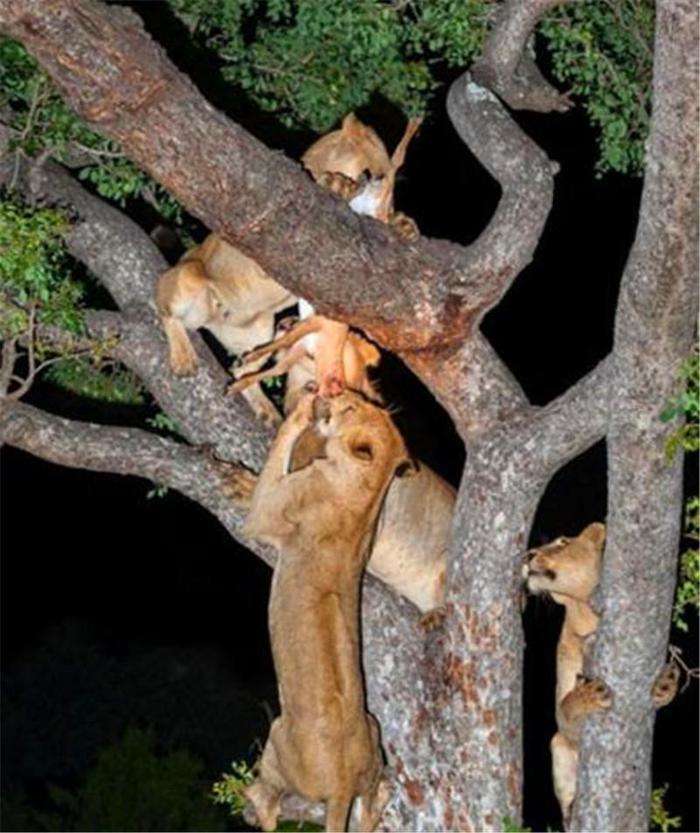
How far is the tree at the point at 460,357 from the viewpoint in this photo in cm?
614

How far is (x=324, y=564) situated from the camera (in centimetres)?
690

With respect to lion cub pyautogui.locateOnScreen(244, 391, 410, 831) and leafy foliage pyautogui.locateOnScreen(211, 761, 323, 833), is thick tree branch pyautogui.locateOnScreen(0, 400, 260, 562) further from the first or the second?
leafy foliage pyautogui.locateOnScreen(211, 761, 323, 833)

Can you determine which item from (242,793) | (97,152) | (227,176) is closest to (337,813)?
(242,793)

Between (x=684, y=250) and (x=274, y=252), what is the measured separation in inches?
44.9

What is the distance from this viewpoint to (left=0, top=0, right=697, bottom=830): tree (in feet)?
20.1

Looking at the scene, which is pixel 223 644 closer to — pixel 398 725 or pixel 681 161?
Result: pixel 398 725

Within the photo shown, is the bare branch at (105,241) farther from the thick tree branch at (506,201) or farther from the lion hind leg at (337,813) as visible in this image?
the lion hind leg at (337,813)

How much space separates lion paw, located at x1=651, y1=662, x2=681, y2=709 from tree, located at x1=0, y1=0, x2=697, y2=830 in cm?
6

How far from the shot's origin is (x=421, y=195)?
494 inches

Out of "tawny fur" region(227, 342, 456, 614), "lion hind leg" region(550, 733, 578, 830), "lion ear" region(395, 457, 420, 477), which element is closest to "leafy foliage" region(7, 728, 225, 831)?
"lion hind leg" region(550, 733, 578, 830)

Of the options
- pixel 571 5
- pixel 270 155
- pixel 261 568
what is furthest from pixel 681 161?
pixel 261 568

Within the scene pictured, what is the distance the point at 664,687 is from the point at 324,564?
3.72ft

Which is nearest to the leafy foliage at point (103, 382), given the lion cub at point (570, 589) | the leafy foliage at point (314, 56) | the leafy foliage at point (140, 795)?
the leafy foliage at point (314, 56)

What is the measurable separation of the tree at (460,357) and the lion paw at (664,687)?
63 millimetres
